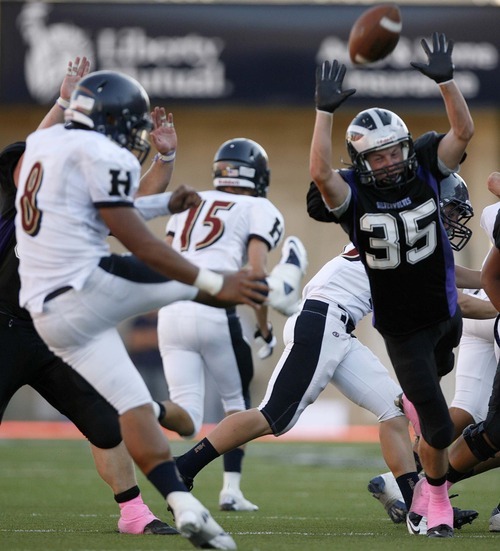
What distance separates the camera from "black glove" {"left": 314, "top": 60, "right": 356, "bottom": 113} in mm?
4562

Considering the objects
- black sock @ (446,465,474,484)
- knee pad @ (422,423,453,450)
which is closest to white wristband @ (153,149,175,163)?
knee pad @ (422,423,453,450)

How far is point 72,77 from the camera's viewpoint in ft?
16.6

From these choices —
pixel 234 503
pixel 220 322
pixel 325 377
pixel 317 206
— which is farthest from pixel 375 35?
pixel 234 503

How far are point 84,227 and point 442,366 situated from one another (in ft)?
6.40

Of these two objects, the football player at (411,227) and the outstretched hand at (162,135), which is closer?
the football player at (411,227)

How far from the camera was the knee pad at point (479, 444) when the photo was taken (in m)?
5.06

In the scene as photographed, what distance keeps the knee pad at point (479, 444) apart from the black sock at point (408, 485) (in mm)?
319

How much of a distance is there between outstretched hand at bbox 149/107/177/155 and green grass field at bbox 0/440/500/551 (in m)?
1.71

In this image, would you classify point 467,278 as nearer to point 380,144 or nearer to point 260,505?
point 380,144

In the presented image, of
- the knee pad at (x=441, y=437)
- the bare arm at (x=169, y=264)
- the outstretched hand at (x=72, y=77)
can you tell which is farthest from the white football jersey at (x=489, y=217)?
the outstretched hand at (x=72, y=77)

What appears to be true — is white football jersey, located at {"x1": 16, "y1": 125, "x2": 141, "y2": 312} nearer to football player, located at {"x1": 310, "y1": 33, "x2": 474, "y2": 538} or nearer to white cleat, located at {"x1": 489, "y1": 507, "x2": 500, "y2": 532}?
football player, located at {"x1": 310, "y1": 33, "x2": 474, "y2": 538}

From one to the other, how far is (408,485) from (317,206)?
1.42 m

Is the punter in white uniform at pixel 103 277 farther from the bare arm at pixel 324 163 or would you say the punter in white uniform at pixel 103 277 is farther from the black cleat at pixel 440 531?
the black cleat at pixel 440 531

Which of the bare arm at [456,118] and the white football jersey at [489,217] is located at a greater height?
the bare arm at [456,118]
